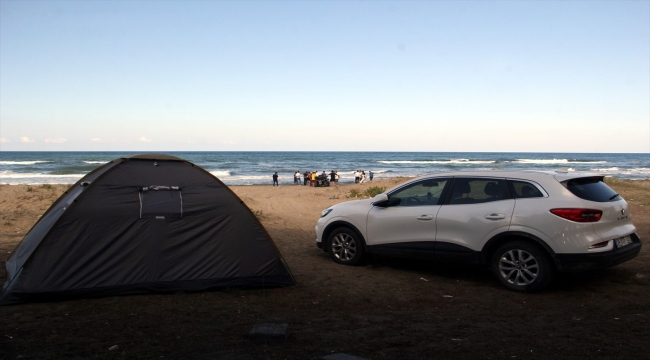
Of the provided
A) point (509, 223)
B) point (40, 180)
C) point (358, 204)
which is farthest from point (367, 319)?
point (40, 180)

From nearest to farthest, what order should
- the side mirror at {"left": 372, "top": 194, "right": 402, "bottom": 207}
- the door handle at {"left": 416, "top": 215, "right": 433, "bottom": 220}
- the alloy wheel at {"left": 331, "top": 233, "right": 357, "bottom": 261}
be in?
1. the door handle at {"left": 416, "top": 215, "right": 433, "bottom": 220}
2. the side mirror at {"left": 372, "top": 194, "right": 402, "bottom": 207}
3. the alloy wheel at {"left": 331, "top": 233, "right": 357, "bottom": 261}

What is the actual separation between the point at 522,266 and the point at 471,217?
2.92 ft

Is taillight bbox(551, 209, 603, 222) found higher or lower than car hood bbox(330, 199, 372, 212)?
higher

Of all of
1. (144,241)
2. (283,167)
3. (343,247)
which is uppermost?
(144,241)

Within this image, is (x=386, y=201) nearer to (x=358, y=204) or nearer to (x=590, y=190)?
(x=358, y=204)

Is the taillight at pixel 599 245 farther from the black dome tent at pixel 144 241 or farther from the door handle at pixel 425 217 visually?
the black dome tent at pixel 144 241

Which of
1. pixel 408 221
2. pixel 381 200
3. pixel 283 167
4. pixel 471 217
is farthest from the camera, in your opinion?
pixel 283 167

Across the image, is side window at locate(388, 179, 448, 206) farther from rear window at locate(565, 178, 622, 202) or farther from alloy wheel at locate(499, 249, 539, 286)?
rear window at locate(565, 178, 622, 202)

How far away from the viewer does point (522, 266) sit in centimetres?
659

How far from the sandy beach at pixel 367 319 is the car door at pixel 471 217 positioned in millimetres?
543

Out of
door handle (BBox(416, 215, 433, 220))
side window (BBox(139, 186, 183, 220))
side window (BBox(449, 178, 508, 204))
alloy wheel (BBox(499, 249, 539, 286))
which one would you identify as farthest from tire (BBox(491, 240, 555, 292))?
side window (BBox(139, 186, 183, 220))

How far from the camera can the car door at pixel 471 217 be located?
22.1 feet

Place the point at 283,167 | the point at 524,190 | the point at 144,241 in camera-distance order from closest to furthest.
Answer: the point at 144,241
the point at 524,190
the point at 283,167

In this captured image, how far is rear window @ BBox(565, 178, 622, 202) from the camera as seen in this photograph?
21.1 feet
